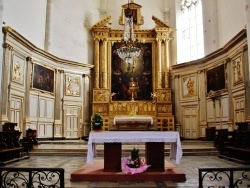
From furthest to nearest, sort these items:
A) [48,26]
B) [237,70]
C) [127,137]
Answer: [48,26] → [237,70] → [127,137]

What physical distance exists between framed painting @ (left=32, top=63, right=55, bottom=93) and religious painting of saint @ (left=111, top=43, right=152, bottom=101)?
396cm

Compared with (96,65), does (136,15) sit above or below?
above

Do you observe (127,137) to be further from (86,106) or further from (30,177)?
(86,106)

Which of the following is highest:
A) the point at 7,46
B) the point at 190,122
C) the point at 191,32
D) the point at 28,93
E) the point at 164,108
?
the point at 191,32

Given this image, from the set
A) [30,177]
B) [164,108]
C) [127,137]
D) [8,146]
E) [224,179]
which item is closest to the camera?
[30,177]

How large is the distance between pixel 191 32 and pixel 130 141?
13409mm

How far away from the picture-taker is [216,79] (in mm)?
A: 15125

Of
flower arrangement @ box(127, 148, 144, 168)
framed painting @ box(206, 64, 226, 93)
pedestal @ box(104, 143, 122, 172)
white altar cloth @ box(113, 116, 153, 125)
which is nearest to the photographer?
Result: flower arrangement @ box(127, 148, 144, 168)

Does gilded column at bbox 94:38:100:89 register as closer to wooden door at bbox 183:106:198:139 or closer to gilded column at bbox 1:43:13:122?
wooden door at bbox 183:106:198:139

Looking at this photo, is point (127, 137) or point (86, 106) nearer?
point (127, 137)

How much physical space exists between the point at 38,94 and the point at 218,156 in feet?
29.4

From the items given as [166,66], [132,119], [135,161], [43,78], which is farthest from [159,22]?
[135,161]

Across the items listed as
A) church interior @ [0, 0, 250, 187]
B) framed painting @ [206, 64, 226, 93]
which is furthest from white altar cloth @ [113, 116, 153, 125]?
framed painting @ [206, 64, 226, 93]

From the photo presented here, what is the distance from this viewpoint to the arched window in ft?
58.3
